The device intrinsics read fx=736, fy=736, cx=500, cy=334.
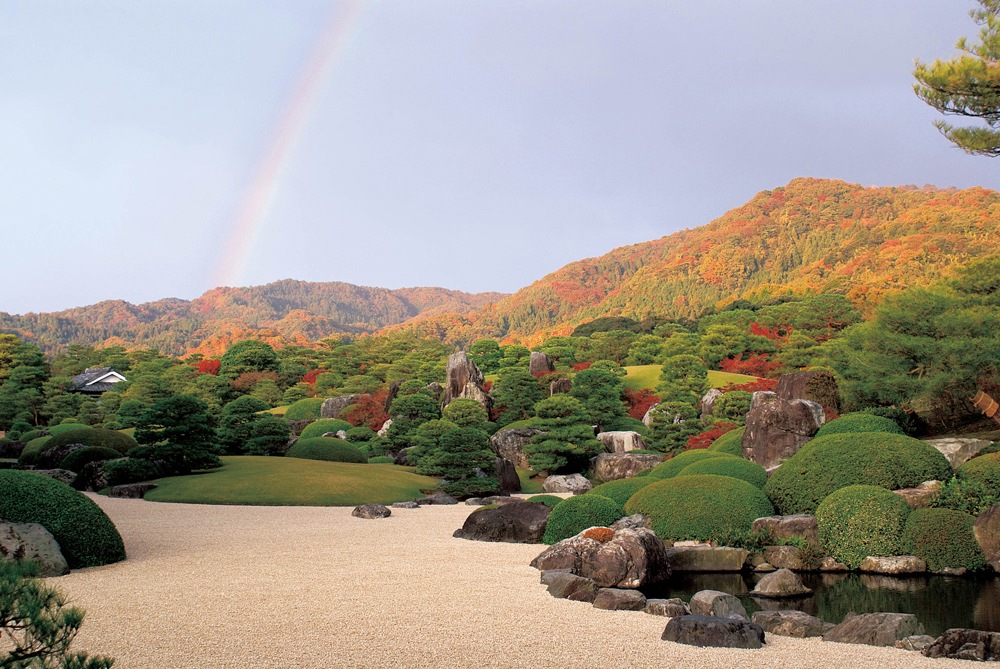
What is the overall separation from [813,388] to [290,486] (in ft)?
48.5

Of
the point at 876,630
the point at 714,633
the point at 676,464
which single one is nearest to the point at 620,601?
the point at 714,633

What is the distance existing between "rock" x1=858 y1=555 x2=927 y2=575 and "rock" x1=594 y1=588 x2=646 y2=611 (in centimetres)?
444

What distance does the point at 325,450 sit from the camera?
937 inches

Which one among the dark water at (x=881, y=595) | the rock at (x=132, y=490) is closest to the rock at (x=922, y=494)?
the dark water at (x=881, y=595)

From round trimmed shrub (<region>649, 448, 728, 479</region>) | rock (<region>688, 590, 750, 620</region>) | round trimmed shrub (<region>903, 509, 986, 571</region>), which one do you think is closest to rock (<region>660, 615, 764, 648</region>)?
rock (<region>688, 590, 750, 620</region>)

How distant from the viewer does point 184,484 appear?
1827 cm

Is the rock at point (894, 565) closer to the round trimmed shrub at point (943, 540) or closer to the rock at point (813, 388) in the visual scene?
the round trimmed shrub at point (943, 540)

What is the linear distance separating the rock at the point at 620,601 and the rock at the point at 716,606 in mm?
510

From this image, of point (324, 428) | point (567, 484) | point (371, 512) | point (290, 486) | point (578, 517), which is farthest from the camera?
point (324, 428)

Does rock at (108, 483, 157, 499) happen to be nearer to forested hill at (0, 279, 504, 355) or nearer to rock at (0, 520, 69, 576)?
rock at (0, 520, 69, 576)

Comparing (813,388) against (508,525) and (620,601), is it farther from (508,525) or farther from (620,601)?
(620,601)

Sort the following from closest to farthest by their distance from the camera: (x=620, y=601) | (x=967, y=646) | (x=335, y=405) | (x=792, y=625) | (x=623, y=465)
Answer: (x=967, y=646) < (x=792, y=625) < (x=620, y=601) < (x=623, y=465) < (x=335, y=405)

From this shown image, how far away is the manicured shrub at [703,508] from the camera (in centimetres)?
1118

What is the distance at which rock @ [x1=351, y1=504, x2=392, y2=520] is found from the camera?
15.1 meters
